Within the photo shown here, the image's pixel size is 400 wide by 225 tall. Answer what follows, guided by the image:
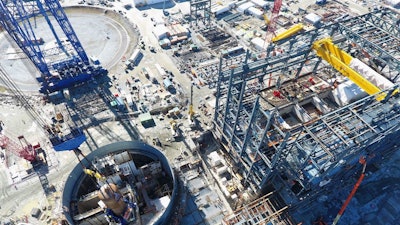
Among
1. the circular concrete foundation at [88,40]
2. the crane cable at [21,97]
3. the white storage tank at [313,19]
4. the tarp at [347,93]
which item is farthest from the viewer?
the white storage tank at [313,19]

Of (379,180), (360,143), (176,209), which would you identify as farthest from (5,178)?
(379,180)

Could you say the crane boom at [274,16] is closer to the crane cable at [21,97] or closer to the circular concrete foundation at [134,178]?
the circular concrete foundation at [134,178]

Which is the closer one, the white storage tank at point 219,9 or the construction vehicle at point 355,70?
the construction vehicle at point 355,70

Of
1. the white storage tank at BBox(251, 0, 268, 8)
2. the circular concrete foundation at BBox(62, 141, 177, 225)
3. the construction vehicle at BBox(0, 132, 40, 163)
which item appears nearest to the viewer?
the circular concrete foundation at BBox(62, 141, 177, 225)

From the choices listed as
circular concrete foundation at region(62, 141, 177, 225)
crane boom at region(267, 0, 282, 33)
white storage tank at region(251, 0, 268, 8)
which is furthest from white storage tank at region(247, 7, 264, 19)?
circular concrete foundation at region(62, 141, 177, 225)

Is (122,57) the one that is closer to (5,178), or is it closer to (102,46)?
(102,46)

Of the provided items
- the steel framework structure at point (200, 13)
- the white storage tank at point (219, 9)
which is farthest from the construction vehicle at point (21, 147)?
the white storage tank at point (219, 9)

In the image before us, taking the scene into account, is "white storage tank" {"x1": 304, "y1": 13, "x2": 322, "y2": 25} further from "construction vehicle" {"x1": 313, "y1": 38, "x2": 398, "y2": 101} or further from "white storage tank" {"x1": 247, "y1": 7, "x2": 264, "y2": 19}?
"construction vehicle" {"x1": 313, "y1": 38, "x2": 398, "y2": 101}
